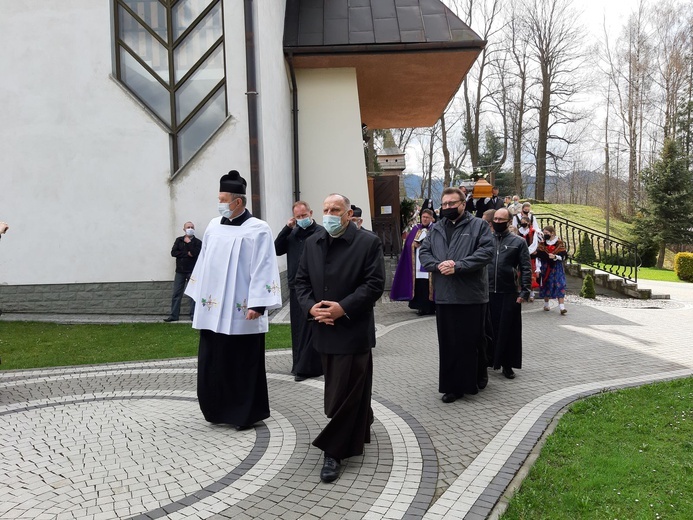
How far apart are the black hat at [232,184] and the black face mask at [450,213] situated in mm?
2127

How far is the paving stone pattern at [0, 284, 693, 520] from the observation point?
143 inches

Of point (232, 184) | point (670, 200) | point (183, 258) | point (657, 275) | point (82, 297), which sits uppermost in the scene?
point (670, 200)

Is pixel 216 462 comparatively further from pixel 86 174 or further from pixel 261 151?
pixel 86 174

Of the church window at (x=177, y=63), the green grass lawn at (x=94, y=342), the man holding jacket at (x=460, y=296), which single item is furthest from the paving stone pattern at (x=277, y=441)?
the church window at (x=177, y=63)

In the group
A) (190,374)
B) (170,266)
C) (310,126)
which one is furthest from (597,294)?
(190,374)

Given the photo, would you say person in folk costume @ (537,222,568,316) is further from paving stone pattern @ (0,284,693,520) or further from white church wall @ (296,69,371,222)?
white church wall @ (296,69,371,222)

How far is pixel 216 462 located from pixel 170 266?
800 centimetres

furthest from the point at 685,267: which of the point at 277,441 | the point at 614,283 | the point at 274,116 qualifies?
the point at 277,441

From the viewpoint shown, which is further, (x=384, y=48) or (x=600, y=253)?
(x=600, y=253)

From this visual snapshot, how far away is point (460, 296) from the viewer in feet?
18.7

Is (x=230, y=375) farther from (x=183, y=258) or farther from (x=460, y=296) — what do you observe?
(x=183, y=258)

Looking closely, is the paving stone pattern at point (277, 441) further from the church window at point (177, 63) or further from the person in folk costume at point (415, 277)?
the church window at point (177, 63)

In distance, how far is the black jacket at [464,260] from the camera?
5.65m

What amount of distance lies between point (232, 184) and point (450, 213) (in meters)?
2.28
